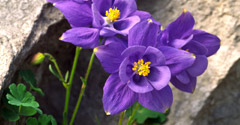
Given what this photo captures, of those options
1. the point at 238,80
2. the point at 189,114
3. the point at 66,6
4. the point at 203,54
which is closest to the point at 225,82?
the point at 238,80

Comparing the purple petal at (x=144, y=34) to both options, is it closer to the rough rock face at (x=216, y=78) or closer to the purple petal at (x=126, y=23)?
the purple petal at (x=126, y=23)

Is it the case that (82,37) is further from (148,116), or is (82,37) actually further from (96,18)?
(148,116)

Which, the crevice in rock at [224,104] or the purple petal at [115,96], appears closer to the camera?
the purple petal at [115,96]

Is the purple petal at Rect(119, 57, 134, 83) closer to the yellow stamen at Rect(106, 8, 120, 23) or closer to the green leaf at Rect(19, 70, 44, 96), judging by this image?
the yellow stamen at Rect(106, 8, 120, 23)

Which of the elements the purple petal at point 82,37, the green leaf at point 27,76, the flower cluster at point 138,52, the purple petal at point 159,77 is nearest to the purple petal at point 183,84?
the flower cluster at point 138,52

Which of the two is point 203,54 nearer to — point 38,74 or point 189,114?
point 189,114

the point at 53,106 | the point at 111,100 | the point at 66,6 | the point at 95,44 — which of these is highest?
the point at 66,6

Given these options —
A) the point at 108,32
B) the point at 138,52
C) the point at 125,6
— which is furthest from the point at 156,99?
the point at 125,6
